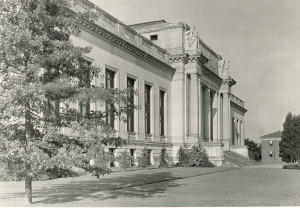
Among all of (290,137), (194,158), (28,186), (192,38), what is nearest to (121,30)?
(192,38)

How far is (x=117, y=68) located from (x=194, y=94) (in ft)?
45.4

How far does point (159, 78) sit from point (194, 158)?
30.4 feet

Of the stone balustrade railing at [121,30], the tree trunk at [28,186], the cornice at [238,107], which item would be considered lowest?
the tree trunk at [28,186]

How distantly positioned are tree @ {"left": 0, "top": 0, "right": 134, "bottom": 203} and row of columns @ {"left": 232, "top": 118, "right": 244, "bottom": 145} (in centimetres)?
6767

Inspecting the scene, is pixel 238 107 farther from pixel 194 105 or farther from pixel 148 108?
pixel 148 108

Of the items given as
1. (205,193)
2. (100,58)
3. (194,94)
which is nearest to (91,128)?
(205,193)

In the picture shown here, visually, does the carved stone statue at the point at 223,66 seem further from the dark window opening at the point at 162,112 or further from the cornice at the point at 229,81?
the dark window opening at the point at 162,112

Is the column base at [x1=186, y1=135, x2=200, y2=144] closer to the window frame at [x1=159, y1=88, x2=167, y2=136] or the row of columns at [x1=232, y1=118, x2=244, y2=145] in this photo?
the window frame at [x1=159, y1=88, x2=167, y2=136]

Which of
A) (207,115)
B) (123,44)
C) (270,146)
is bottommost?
(270,146)

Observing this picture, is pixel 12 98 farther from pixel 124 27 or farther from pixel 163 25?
pixel 163 25

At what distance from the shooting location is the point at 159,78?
42.4 meters

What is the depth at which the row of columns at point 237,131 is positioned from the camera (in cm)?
7838

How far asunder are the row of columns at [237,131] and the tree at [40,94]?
2664 inches

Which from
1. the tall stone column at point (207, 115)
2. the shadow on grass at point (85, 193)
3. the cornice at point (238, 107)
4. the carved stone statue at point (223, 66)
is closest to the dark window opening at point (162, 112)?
the tall stone column at point (207, 115)
